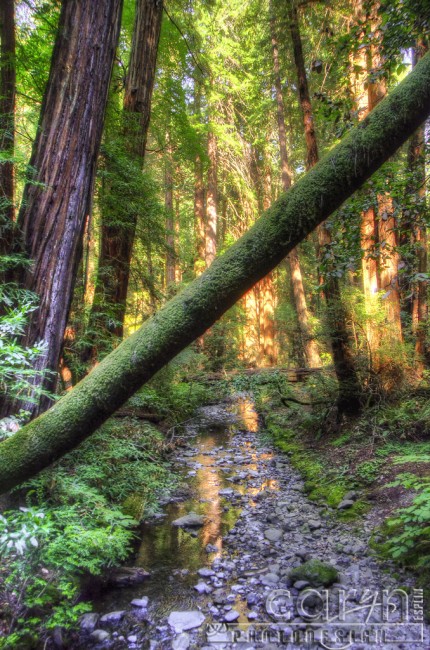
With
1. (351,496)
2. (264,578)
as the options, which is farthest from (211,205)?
(264,578)

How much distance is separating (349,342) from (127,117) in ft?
17.2

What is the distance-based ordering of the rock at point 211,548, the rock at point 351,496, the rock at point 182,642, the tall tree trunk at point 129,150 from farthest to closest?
the tall tree trunk at point 129,150, the rock at point 351,496, the rock at point 211,548, the rock at point 182,642

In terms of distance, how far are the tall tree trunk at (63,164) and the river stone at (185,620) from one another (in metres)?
2.02

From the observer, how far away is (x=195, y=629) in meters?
2.71

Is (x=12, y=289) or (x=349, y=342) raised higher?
(x=349, y=342)

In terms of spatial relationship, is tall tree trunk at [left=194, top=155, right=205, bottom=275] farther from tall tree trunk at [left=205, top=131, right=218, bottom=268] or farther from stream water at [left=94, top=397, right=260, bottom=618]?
stream water at [left=94, top=397, right=260, bottom=618]

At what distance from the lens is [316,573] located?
9.99ft

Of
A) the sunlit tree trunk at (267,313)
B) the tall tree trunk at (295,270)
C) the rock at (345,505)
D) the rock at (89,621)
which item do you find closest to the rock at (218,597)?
the rock at (89,621)

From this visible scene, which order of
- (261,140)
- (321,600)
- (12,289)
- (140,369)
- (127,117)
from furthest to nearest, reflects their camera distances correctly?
(261,140), (127,117), (12,289), (321,600), (140,369)

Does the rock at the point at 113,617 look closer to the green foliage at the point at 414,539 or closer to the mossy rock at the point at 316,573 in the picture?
the mossy rock at the point at 316,573

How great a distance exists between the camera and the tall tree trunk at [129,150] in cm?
551

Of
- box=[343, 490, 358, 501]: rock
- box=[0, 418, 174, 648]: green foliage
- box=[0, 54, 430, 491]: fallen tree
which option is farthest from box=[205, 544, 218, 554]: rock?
box=[0, 54, 430, 491]: fallen tree

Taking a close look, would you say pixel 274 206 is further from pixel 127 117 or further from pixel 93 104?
pixel 127 117

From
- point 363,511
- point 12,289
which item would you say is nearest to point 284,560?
point 363,511
